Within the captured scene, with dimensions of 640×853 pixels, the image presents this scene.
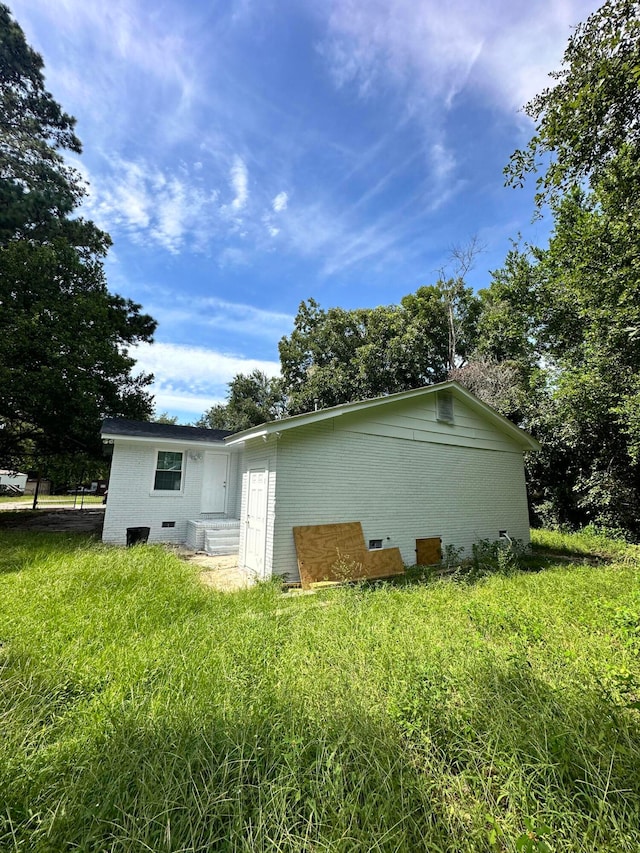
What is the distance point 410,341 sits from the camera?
62.2 feet

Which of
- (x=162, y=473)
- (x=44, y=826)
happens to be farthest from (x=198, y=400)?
(x=44, y=826)

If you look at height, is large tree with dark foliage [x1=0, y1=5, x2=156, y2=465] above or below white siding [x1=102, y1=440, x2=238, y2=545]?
above

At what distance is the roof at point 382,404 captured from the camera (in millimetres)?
6539

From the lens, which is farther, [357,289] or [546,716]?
[357,289]

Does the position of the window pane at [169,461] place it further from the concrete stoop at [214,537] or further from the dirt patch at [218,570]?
the dirt patch at [218,570]

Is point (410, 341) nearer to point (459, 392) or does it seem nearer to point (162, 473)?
point (459, 392)

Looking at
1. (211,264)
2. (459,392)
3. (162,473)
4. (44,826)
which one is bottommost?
(44,826)

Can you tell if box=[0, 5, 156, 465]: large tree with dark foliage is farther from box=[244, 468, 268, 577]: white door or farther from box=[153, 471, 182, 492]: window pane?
box=[244, 468, 268, 577]: white door

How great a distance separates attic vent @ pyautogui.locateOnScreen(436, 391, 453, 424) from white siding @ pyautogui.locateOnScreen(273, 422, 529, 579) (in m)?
0.41

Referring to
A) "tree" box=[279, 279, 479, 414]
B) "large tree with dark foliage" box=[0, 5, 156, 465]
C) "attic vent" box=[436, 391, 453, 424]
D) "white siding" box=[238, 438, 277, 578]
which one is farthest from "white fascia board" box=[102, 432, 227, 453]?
"tree" box=[279, 279, 479, 414]

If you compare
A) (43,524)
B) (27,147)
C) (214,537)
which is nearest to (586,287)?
(214,537)

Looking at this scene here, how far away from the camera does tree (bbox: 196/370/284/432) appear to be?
26.4m

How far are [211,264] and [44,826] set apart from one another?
1292 centimetres

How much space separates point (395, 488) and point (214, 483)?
254 inches
